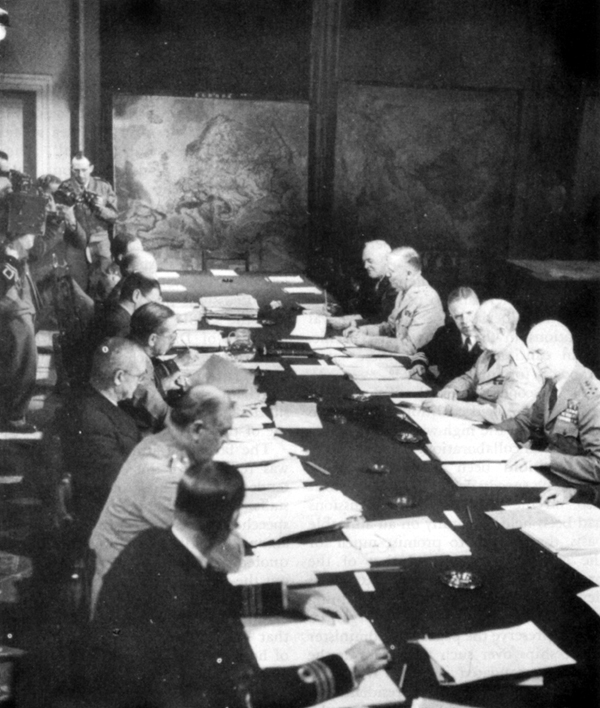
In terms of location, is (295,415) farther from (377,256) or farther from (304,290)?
(304,290)

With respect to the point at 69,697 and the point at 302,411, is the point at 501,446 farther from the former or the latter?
the point at 69,697

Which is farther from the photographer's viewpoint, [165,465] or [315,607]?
[165,465]

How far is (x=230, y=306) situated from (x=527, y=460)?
11.6 feet

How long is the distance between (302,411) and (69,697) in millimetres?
1793

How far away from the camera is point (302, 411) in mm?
3893

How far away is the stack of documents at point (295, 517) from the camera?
257 cm

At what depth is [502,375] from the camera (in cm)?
446

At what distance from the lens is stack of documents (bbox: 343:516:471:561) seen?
8.24 feet

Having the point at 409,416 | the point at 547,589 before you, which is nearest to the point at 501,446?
the point at 409,416

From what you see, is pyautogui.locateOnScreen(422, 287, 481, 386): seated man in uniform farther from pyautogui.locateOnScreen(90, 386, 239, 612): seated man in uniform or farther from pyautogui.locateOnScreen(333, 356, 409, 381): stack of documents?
pyautogui.locateOnScreen(90, 386, 239, 612): seated man in uniform

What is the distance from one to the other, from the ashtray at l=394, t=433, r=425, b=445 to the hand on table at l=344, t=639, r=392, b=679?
1.62m

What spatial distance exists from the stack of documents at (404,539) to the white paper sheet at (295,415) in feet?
3.42

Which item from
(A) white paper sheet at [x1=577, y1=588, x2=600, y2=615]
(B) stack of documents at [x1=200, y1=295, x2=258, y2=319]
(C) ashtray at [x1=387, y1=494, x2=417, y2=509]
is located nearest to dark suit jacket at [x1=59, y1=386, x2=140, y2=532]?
(C) ashtray at [x1=387, y1=494, x2=417, y2=509]

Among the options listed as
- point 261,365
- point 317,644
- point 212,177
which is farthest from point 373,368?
point 212,177
